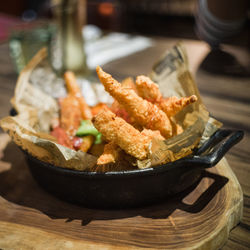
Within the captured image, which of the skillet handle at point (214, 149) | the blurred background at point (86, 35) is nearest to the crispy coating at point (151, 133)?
the skillet handle at point (214, 149)

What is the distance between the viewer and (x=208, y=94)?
1724 millimetres

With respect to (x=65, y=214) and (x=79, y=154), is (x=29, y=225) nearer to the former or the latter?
(x=65, y=214)

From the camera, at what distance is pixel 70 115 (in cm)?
110

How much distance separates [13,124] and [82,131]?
0.23 m

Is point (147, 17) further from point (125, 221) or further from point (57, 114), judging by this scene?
point (125, 221)

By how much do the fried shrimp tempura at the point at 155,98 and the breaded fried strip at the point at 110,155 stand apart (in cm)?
22

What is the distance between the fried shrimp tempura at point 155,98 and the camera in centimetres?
91

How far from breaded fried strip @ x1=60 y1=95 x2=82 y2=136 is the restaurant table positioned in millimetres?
234

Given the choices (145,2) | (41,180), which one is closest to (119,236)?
(41,180)

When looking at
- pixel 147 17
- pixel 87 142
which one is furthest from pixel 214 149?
pixel 147 17

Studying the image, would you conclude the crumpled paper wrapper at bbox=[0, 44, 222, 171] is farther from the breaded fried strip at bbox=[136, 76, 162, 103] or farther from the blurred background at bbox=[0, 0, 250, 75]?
the blurred background at bbox=[0, 0, 250, 75]

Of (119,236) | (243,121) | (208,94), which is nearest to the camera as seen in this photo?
(119,236)

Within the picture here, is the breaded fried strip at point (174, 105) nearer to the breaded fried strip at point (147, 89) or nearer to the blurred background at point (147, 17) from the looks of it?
the breaded fried strip at point (147, 89)

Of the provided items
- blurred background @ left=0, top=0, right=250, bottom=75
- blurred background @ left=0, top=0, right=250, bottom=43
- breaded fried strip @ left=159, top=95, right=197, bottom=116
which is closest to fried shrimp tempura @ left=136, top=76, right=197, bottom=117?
breaded fried strip @ left=159, top=95, right=197, bottom=116
